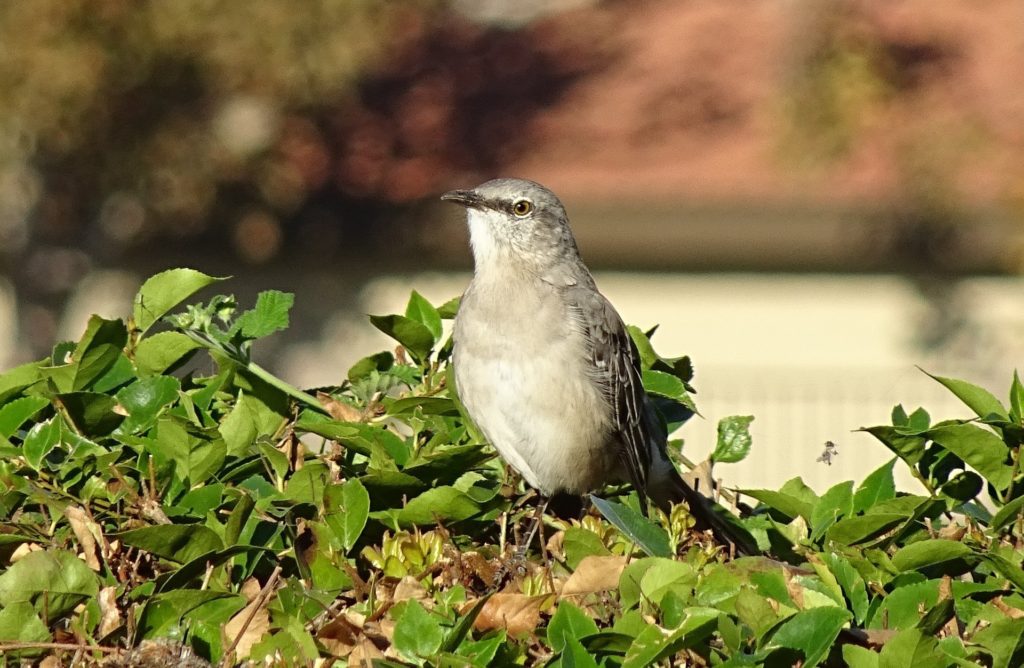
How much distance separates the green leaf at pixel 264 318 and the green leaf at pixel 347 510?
617mm

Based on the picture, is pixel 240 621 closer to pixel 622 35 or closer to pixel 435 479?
pixel 435 479

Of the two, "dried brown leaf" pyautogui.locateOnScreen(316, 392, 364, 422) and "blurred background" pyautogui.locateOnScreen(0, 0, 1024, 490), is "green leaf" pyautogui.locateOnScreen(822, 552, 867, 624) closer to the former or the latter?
"dried brown leaf" pyautogui.locateOnScreen(316, 392, 364, 422)

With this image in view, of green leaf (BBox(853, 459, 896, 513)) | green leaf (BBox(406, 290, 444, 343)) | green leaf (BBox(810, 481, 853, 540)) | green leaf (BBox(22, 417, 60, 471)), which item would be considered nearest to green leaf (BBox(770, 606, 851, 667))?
green leaf (BBox(810, 481, 853, 540))

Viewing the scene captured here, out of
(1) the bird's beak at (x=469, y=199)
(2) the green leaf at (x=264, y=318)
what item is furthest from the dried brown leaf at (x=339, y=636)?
(1) the bird's beak at (x=469, y=199)

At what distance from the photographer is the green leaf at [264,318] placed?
3.46m

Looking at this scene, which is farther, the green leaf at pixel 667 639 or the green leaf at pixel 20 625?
the green leaf at pixel 20 625

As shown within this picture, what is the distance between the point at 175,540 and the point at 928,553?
1.55 metres

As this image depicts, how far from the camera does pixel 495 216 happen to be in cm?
567

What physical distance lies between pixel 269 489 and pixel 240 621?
440mm

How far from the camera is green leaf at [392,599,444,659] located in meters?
2.59

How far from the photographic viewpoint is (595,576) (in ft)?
9.40

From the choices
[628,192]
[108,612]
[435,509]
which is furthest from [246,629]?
[628,192]

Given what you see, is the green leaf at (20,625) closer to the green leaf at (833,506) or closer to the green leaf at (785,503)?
the green leaf at (785,503)

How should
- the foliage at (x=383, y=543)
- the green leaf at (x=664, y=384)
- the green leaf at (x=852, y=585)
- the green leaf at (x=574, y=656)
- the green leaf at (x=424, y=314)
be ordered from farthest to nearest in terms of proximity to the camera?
the green leaf at (x=424, y=314)
the green leaf at (x=664, y=384)
the green leaf at (x=852, y=585)
the foliage at (x=383, y=543)
the green leaf at (x=574, y=656)
